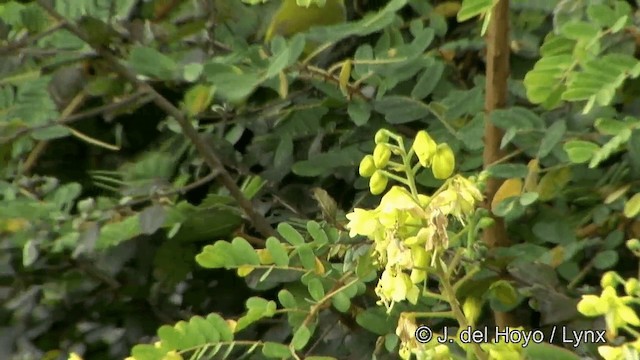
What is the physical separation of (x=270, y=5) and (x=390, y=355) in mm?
341

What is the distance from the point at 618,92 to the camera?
744 millimetres

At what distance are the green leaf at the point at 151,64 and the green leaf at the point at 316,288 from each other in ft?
0.74

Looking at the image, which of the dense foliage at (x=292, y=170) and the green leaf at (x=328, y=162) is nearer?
the dense foliage at (x=292, y=170)

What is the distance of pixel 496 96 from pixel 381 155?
0.21 metres

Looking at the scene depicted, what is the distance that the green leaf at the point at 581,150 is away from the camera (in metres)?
0.67

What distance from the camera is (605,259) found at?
711mm

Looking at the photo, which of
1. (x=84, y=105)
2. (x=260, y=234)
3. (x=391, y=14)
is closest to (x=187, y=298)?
(x=260, y=234)

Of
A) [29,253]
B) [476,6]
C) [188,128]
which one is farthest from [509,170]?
[29,253]

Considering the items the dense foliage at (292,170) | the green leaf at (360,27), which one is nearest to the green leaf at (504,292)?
the dense foliage at (292,170)

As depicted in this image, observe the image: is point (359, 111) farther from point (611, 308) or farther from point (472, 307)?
point (611, 308)

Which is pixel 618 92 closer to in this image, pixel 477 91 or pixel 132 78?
pixel 477 91

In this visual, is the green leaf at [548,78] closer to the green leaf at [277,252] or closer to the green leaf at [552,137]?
the green leaf at [552,137]
